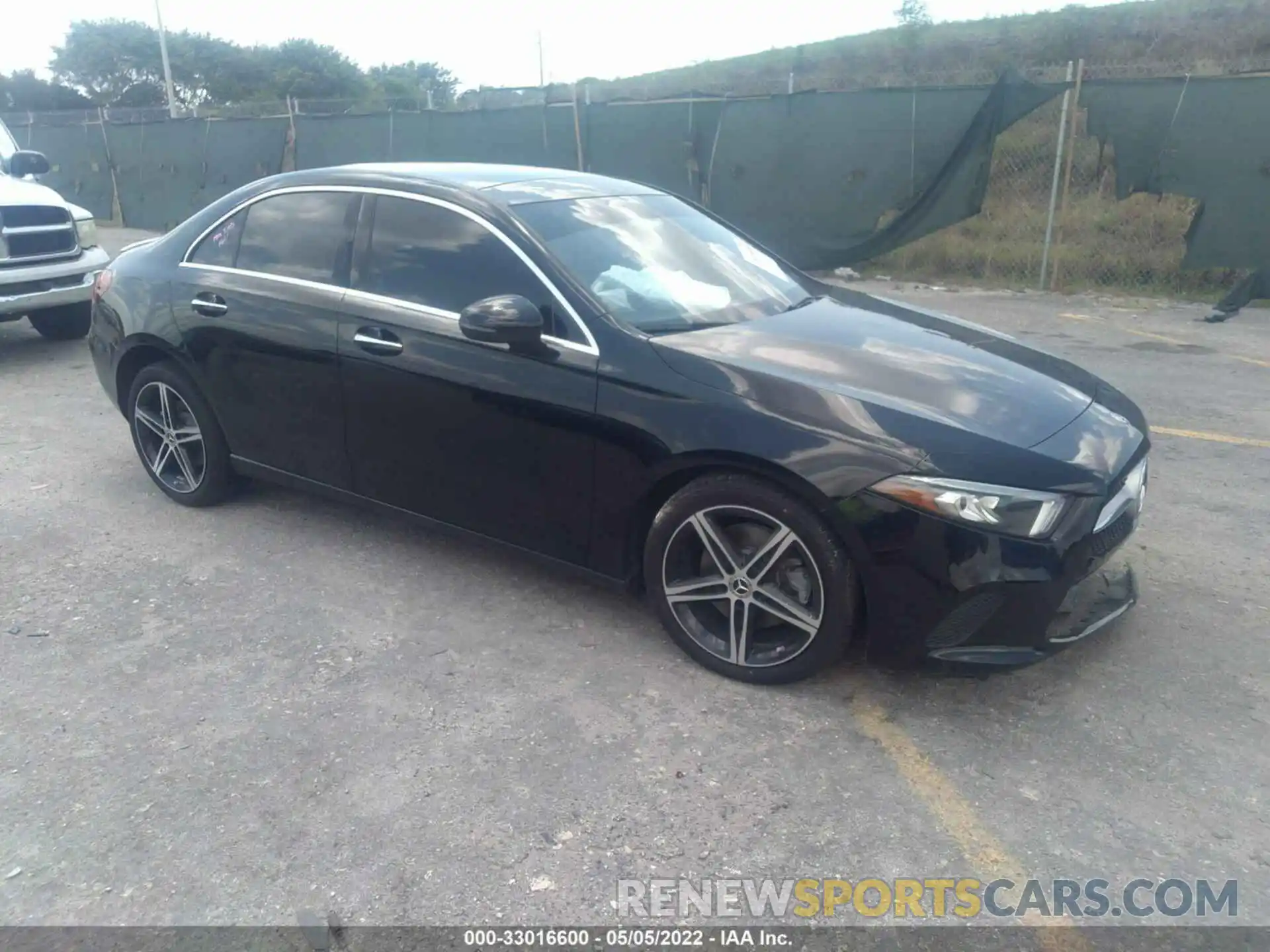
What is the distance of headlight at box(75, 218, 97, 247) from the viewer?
864 centimetres

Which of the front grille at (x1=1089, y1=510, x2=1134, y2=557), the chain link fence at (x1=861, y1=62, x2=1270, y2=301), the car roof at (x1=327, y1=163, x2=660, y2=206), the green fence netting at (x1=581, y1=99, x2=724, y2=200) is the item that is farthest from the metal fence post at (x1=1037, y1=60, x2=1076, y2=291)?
the front grille at (x1=1089, y1=510, x2=1134, y2=557)

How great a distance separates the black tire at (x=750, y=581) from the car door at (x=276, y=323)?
162 cm

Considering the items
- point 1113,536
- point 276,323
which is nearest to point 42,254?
point 276,323

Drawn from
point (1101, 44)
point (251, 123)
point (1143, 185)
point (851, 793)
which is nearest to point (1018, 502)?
point (851, 793)

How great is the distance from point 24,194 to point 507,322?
21.9ft

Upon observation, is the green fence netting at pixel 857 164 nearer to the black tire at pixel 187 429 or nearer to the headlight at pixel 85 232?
the headlight at pixel 85 232

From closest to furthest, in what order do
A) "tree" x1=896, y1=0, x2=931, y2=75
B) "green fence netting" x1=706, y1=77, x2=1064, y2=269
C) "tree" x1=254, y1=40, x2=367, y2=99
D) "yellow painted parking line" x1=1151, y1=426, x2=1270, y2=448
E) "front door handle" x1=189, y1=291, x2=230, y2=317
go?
"front door handle" x1=189, y1=291, x2=230, y2=317 < "yellow painted parking line" x1=1151, y1=426, x2=1270, y2=448 < "green fence netting" x1=706, y1=77, x2=1064, y2=269 < "tree" x1=896, y1=0, x2=931, y2=75 < "tree" x1=254, y1=40, x2=367, y2=99

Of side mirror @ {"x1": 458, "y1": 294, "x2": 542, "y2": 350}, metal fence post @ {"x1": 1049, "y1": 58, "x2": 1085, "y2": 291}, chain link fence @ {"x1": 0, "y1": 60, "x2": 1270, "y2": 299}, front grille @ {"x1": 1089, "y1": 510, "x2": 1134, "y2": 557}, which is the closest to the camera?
front grille @ {"x1": 1089, "y1": 510, "x2": 1134, "y2": 557}

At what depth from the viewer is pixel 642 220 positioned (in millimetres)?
4266

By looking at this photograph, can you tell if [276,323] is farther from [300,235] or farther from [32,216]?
[32,216]

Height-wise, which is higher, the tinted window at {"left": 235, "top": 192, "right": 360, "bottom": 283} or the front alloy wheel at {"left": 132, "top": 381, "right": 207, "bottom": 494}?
the tinted window at {"left": 235, "top": 192, "right": 360, "bottom": 283}

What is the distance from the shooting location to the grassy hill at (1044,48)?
21.3 meters

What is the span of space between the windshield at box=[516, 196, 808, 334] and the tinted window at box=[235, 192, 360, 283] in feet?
2.88

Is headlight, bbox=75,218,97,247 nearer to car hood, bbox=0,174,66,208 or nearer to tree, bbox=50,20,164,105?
car hood, bbox=0,174,66,208
